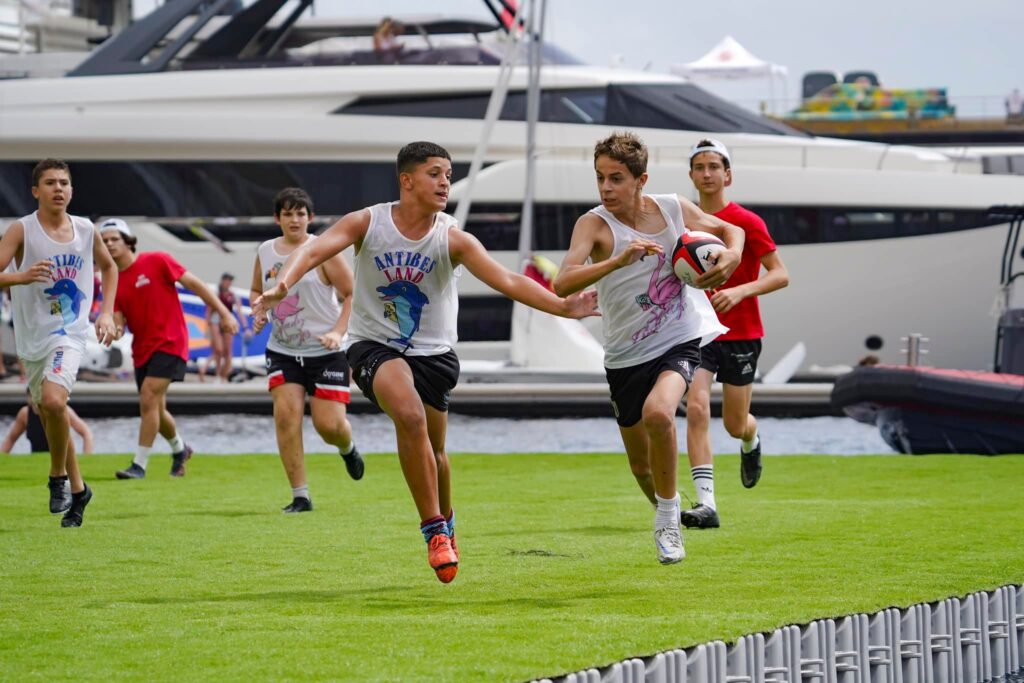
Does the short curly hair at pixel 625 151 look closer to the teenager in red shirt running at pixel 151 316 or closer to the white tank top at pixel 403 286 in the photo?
the white tank top at pixel 403 286

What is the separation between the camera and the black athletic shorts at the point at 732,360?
10.3 meters

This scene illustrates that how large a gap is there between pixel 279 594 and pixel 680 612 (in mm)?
1837

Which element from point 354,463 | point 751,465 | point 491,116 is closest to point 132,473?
point 354,463

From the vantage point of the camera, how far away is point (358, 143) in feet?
106

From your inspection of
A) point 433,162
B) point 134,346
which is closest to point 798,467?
point 134,346

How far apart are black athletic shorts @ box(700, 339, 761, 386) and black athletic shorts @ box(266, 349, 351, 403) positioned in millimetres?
2568

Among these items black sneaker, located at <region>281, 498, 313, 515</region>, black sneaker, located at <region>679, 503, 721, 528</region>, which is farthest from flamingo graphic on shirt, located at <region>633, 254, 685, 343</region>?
black sneaker, located at <region>281, 498, 313, 515</region>

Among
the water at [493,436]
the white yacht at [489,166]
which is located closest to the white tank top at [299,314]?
the water at [493,436]

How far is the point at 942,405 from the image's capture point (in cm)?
1711

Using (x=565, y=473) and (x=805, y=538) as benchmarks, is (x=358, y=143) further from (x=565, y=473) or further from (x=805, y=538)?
(x=805, y=538)

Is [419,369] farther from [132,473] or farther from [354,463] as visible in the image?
[132,473]

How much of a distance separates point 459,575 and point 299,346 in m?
Answer: 3.86

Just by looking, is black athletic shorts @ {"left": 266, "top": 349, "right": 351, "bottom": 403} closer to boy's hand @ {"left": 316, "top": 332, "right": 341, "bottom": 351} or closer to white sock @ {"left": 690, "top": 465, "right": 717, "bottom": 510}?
boy's hand @ {"left": 316, "top": 332, "right": 341, "bottom": 351}

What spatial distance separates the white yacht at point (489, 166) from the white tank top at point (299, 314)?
20870mm
